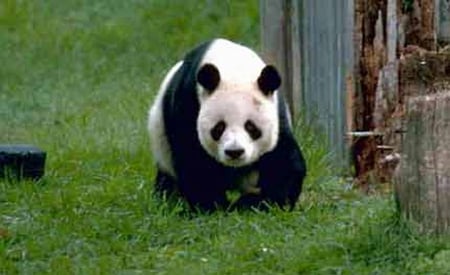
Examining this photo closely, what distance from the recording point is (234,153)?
325 inches

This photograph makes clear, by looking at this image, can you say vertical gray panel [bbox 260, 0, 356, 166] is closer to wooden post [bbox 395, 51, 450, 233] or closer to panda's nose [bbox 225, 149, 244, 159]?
panda's nose [bbox 225, 149, 244, 159]

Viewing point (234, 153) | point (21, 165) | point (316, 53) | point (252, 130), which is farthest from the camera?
point (316, 53)

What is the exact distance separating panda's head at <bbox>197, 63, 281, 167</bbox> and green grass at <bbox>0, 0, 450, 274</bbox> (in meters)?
0.40

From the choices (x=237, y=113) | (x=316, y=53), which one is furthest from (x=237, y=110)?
(x=316, y=53)

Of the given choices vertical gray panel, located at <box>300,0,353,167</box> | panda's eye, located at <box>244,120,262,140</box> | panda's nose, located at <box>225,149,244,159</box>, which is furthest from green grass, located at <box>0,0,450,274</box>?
panda's eye, located at <box>244,120,262,140</box>

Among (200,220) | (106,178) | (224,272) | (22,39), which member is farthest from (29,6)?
(224,272)

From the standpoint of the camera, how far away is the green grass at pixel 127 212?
23.3 ft

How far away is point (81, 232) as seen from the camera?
323 inches

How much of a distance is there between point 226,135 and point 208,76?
36 centimetres

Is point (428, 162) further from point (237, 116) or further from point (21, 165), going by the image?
point (21, 165)

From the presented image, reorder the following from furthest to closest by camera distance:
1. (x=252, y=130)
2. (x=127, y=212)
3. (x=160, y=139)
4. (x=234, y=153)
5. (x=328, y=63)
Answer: (x=328, y=63)
(x=160, y=139)
(x=127, y=212)
(x=252, y=130)
(x=234, y=153)

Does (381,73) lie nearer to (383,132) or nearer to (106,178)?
(383,132)

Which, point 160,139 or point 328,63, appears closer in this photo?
point 160,139

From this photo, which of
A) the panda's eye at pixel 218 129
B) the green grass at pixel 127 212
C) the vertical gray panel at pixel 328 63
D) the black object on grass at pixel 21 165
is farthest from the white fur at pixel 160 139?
the vertical gray panel at pixel 328 63
